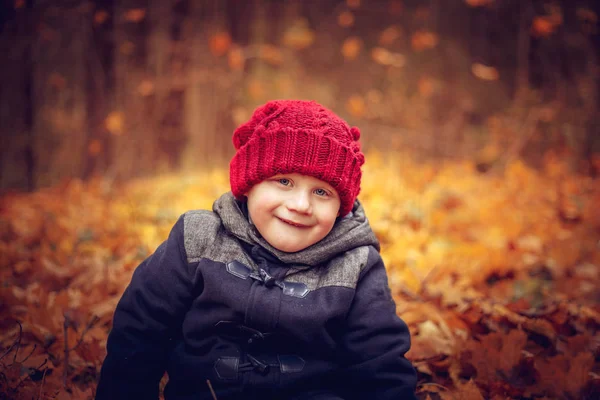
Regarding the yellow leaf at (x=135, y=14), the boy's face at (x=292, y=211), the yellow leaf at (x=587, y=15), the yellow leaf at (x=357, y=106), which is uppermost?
the yellow leaf at (x=587, y=15)

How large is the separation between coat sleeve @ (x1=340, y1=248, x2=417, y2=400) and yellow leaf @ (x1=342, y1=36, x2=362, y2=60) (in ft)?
14.0

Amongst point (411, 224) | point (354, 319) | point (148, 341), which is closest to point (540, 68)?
point (411, 224)

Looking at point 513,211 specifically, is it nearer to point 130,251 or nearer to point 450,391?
point 450,391

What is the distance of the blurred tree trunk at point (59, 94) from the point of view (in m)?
5.11

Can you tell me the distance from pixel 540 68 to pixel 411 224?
10.7 feet

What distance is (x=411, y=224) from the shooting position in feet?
11.4

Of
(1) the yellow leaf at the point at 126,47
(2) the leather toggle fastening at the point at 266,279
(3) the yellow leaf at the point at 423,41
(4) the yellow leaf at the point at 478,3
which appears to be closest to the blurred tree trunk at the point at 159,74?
(1) the yellow leaf at the point at 126,47

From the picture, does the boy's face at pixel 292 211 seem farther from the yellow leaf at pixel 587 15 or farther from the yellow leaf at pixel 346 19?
the yellow leaf at pixel 587 15

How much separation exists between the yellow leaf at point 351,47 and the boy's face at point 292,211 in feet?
13.8

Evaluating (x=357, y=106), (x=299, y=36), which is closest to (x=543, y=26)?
(x=357, y=106)

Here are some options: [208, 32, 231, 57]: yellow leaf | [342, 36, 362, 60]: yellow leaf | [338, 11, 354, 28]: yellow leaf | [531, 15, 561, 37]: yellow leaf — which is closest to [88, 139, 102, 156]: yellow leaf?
[208, 32, 231, 57]: yellow leaf

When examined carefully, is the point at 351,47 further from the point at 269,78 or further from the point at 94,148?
the point at 94,148

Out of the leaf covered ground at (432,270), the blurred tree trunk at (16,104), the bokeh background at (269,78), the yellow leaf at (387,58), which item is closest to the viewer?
the leaf covered ground at (432,270)

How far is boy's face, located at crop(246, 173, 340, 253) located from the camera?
1.50 m
